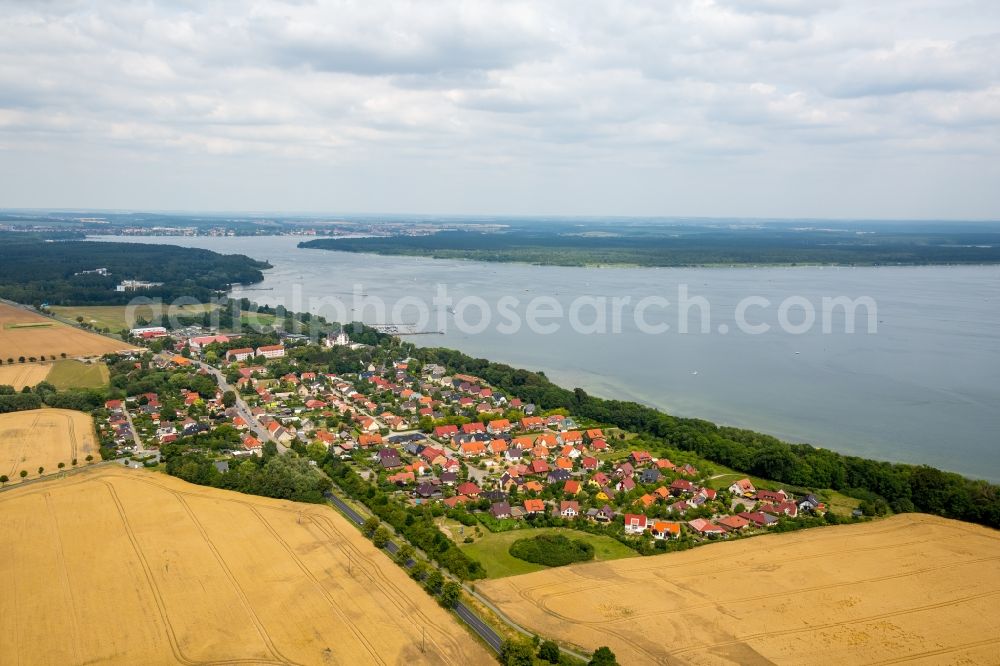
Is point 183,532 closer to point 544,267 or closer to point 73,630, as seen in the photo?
point 73,630

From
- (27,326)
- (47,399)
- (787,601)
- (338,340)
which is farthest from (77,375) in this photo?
(787,601)

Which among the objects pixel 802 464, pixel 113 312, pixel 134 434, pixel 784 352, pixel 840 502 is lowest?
pixel 840 502

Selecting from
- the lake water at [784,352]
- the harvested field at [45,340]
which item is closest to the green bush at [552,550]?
the lake water at [784,352]

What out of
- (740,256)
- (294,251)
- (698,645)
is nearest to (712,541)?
(698,645)

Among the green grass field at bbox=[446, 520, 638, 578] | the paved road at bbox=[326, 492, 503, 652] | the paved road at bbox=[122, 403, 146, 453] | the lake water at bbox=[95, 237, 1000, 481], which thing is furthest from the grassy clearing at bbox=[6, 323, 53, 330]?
the paved road at bbox=[326, 492, 503, 652]

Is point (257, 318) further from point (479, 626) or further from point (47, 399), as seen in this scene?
point (479, 626)

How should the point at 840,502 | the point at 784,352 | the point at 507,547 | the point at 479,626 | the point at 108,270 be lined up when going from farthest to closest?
the point at 108,270
the point at 784,352
the point at 840,502
the point at 507,547
the point at 479,626
